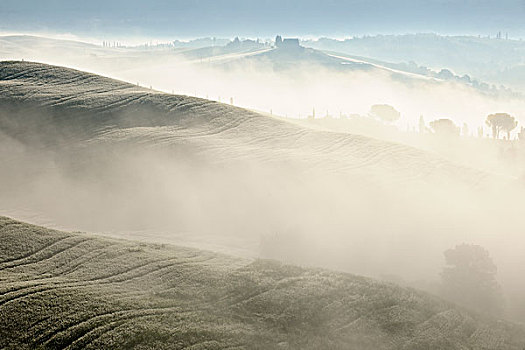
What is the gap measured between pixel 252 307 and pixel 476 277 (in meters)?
27.9

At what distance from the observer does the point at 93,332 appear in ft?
98.3

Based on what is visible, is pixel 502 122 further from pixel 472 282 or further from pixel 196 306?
pixel 196 306

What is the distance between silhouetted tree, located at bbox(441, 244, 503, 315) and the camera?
4794 cm

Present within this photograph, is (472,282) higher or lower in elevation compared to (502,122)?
lower

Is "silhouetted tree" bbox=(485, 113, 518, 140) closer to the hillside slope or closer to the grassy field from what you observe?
the hillside slope

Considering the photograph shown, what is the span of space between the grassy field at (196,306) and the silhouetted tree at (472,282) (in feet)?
26.3

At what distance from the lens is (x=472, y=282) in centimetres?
4925

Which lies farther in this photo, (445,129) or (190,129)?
(445,129)

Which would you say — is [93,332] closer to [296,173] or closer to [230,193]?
[230,193]

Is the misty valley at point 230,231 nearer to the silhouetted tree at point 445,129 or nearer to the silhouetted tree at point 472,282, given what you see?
the silhouetted tree at point 472,282

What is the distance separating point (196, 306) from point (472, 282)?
103 ft

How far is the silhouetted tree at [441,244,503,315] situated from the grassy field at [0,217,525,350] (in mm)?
8002

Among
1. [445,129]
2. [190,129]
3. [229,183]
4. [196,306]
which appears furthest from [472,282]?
[445,129]

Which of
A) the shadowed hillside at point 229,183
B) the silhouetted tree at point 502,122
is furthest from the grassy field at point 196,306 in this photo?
the silhouetted tree at point 502,122
